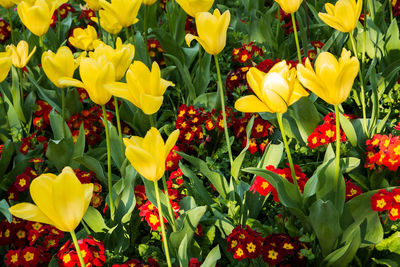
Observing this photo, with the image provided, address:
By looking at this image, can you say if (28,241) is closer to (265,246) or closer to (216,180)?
(216,180)

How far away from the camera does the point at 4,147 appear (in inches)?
102

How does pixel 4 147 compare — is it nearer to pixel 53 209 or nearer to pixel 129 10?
pixel 129 10

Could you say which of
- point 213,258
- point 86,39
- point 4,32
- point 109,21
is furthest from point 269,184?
point 4,32

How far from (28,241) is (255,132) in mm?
1137

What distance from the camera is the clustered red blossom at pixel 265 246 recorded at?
1861 mm

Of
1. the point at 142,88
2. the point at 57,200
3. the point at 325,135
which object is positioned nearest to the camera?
the point at 57,200

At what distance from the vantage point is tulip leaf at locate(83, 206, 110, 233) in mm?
2102

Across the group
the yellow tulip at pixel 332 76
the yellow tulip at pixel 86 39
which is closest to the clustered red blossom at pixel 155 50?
the yellow tulip at pixel 86 39

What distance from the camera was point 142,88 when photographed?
1.73 meters

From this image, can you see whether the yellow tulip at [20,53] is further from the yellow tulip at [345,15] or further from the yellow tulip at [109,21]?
the yellow tulip at [345,15]

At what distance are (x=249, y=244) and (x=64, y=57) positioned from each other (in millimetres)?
1008

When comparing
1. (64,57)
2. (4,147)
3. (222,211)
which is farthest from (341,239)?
(4,147)

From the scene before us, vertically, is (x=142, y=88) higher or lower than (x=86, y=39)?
higher

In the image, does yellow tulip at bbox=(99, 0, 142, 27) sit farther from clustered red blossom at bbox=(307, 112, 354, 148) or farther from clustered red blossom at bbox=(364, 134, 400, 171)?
clustered red blossom at bbox=(364, 134, 400, 171)
